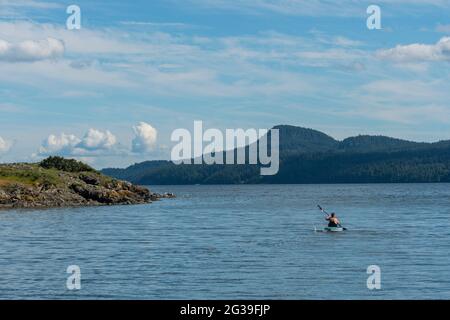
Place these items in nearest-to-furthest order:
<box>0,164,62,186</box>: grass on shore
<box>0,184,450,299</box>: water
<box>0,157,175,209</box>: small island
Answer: <box>0,184,450,299</box>: water, <box>0,157,175,209</box>: small island, <box>0,164,62,186</box>: grass on shore

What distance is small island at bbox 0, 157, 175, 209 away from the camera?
13738 cm

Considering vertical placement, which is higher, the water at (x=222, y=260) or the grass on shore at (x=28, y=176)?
the grass on shore at (x=28, y=176)

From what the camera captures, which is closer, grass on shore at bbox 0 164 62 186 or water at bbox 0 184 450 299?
water at bbox 0 184 450 299

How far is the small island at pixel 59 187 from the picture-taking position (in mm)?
137375

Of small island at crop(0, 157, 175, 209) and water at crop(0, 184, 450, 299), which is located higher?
small island at crop(0, 157, 175, 209)

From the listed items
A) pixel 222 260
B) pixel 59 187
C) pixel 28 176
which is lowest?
pixel 222 260

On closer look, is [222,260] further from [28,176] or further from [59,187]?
[28,176]

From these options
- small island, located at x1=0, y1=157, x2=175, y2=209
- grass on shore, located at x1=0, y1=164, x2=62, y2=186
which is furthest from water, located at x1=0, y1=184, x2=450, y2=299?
grass on shore, located at x1=0, y1=164, x2=62, y2=186

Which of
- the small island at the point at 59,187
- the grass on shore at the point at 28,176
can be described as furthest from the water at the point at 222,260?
the grass on shore at the point at 28,176

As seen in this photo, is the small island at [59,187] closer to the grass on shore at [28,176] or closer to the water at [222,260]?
the grass on shore at [28,176]

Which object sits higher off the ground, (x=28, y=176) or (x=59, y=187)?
(x=28, y=176)

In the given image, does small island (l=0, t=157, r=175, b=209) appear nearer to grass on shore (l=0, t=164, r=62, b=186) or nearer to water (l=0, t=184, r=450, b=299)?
grass on shore (l=0, t=164, r=62, b=186)

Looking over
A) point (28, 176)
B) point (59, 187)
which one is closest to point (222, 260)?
point (59, 187)

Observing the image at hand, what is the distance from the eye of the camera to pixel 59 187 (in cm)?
14500
